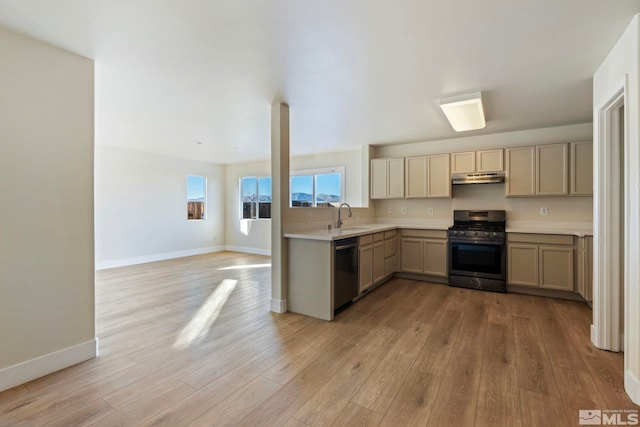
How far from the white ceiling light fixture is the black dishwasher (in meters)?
1.88

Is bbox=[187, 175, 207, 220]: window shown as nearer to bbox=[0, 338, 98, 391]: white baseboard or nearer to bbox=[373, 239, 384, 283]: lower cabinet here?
bbox=[373, 239, 384, 283]: lower cabinet

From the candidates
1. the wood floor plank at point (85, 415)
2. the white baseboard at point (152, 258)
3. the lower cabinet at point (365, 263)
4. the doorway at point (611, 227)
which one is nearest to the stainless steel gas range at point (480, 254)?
A: the lower cabinet at point (365, 263)

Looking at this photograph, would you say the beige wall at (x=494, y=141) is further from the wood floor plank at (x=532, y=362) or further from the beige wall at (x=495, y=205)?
the wood floor plank at (x=532, y=362)

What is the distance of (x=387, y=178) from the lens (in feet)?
17.9

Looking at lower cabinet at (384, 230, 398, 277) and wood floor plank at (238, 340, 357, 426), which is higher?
lower cabinet at (384, 230, 398, 277)

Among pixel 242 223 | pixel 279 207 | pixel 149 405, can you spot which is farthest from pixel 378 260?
pixel 242 223

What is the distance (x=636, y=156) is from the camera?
188 centimetres

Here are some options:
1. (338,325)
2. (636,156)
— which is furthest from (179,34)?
(636,156)

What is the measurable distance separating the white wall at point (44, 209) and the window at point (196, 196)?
539 centimetres

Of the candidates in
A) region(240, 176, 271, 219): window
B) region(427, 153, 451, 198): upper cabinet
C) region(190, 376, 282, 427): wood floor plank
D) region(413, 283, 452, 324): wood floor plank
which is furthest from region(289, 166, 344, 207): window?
region(190, 376, 282, 427): wood floor plank

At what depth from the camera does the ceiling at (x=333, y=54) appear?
6.14 ft

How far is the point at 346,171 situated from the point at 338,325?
3.93 meters

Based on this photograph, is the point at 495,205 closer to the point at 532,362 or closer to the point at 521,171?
the point at 521,171

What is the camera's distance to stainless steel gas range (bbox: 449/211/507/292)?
4254 millimetres
